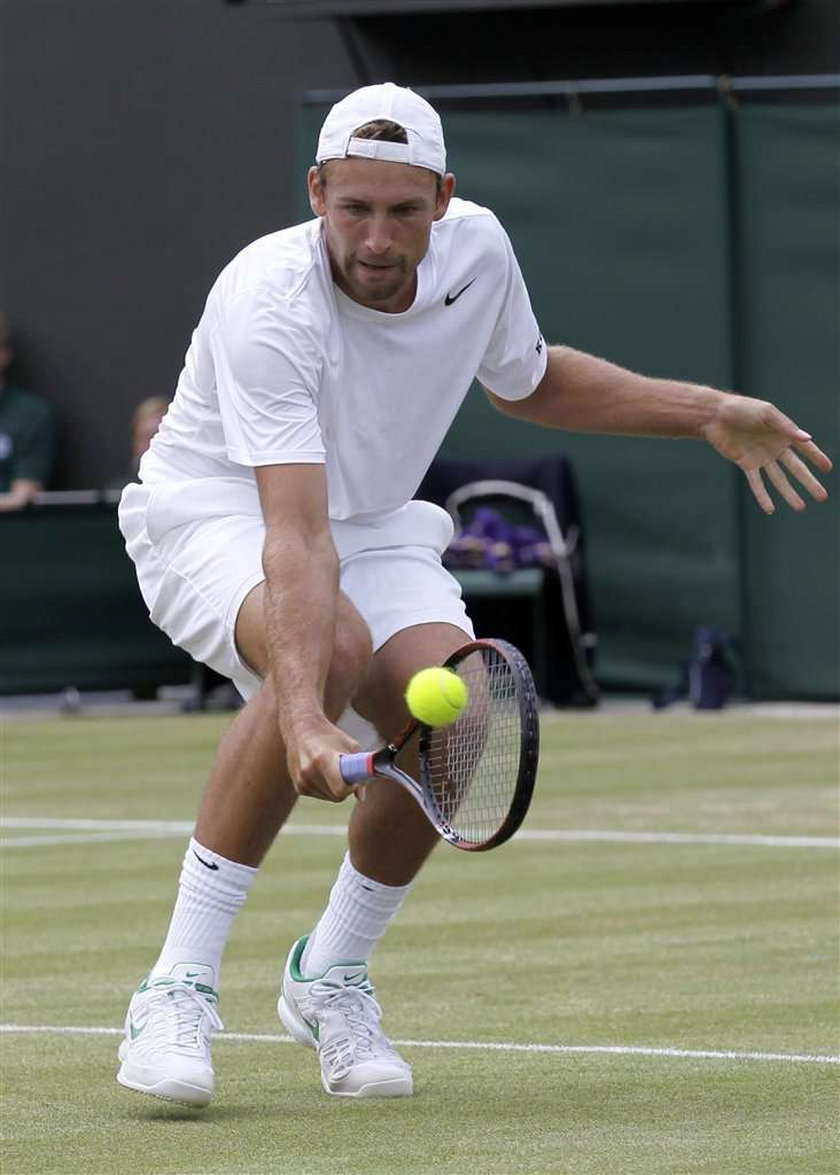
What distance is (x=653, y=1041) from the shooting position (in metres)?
5.28

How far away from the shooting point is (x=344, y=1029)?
4.82 metres

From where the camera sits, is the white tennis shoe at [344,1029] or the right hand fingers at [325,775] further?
the white tennis shoe at [344,1029]

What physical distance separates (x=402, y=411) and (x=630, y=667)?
1012 cm

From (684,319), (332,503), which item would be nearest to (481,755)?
(332,503)

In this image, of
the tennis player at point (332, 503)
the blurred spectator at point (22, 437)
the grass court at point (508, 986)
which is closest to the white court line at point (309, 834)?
the grass court at point (508, 986)

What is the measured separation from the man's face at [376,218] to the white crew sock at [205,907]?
40.8 inches

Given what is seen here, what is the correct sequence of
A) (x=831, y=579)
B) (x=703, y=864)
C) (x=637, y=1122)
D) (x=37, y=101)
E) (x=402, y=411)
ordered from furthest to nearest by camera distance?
(x=37, y=101), (x=831, y=579), (x=703, y=864), (x=402, y=411), (x=637, y=1122)

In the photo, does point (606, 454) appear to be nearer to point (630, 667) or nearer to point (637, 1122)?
point (630, 667)

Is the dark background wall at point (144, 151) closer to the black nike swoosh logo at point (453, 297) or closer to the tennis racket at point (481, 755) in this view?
the black nike swoosh logo at point (453, 297)

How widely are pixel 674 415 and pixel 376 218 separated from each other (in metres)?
0.85

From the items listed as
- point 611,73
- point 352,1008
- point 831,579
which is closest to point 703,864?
point 352,1008

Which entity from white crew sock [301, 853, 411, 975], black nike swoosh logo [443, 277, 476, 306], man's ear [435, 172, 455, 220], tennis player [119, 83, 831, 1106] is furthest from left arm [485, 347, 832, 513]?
white crew sock [301, 853, 411, 975]

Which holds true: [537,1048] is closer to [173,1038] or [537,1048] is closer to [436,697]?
[173,1038]

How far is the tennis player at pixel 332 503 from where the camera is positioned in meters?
4.50
